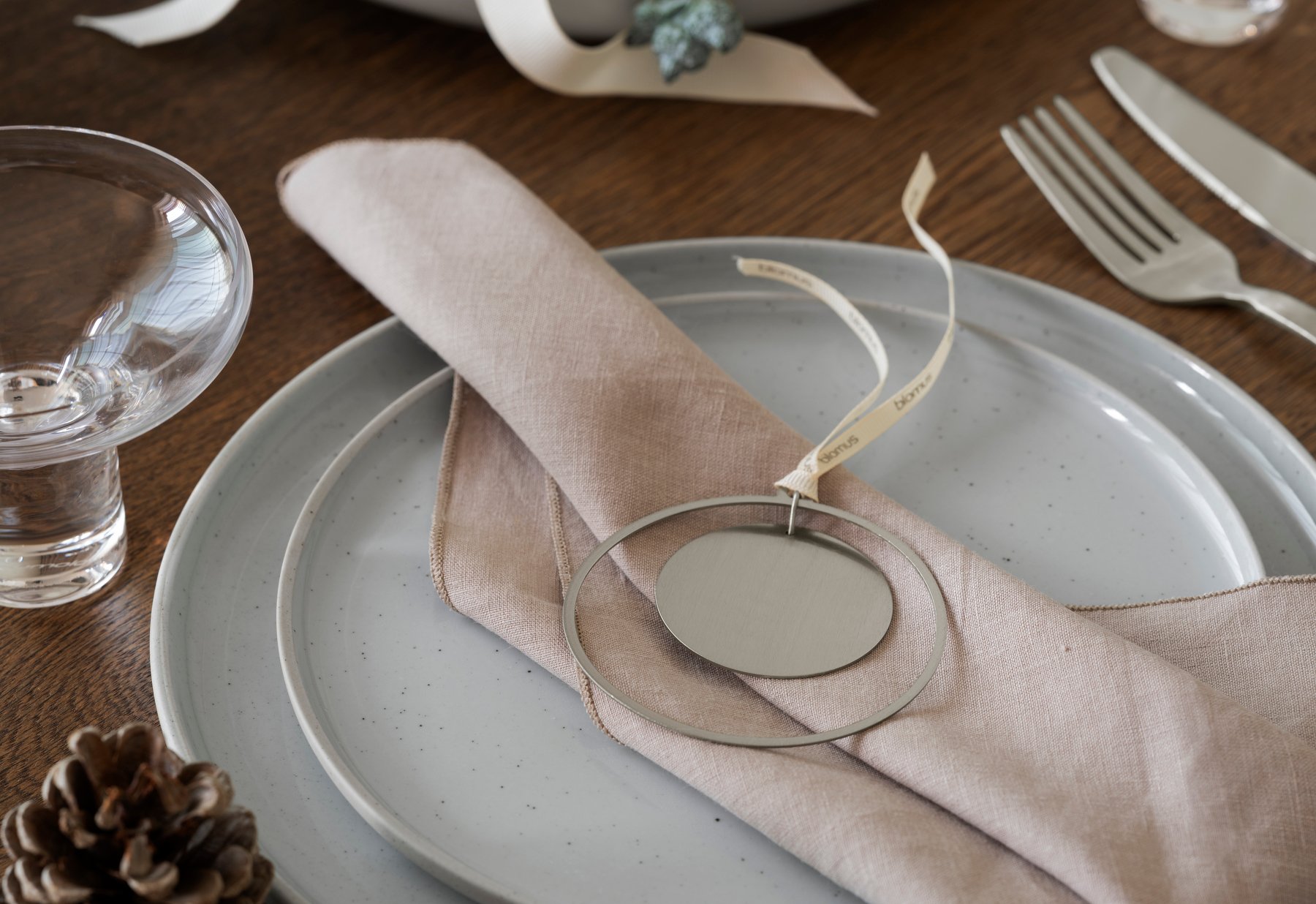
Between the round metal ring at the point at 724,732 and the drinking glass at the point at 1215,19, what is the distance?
561 millimetres

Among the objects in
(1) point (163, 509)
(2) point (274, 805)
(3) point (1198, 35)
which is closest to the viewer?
(2) point (274, 805)

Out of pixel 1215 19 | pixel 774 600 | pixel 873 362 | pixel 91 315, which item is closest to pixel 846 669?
pixel 774 600

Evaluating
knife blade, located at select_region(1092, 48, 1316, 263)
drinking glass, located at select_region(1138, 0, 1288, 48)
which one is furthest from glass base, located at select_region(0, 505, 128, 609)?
drinking glass, located at select_region(1138, 0, 1288, 48)

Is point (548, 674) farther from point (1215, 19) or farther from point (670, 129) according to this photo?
point (1215, 19)

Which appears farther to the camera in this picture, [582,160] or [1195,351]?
[582,160]

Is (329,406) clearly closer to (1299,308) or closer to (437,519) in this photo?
(437,519)

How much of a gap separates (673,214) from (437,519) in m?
0.28

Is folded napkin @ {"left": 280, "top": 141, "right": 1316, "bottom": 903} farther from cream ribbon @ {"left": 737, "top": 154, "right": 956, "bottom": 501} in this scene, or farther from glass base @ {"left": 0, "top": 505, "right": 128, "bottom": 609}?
glass base @ {"left": 0, "top": 505, "right": 128, "bottom": 609}

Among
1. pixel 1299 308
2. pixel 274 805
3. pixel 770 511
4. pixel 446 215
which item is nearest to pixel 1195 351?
pixel 1299 308

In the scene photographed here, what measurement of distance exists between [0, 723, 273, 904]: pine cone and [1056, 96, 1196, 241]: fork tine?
1.85ft

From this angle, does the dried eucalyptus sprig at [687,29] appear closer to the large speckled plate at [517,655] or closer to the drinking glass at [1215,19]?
the large speckled plate at [517,655]

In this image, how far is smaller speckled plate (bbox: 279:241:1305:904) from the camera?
38 cm

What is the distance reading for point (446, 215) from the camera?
57 centimetres

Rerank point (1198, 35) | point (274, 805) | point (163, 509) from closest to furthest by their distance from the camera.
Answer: point (274, 805) → point (163, 509) → point (1198, 35)
